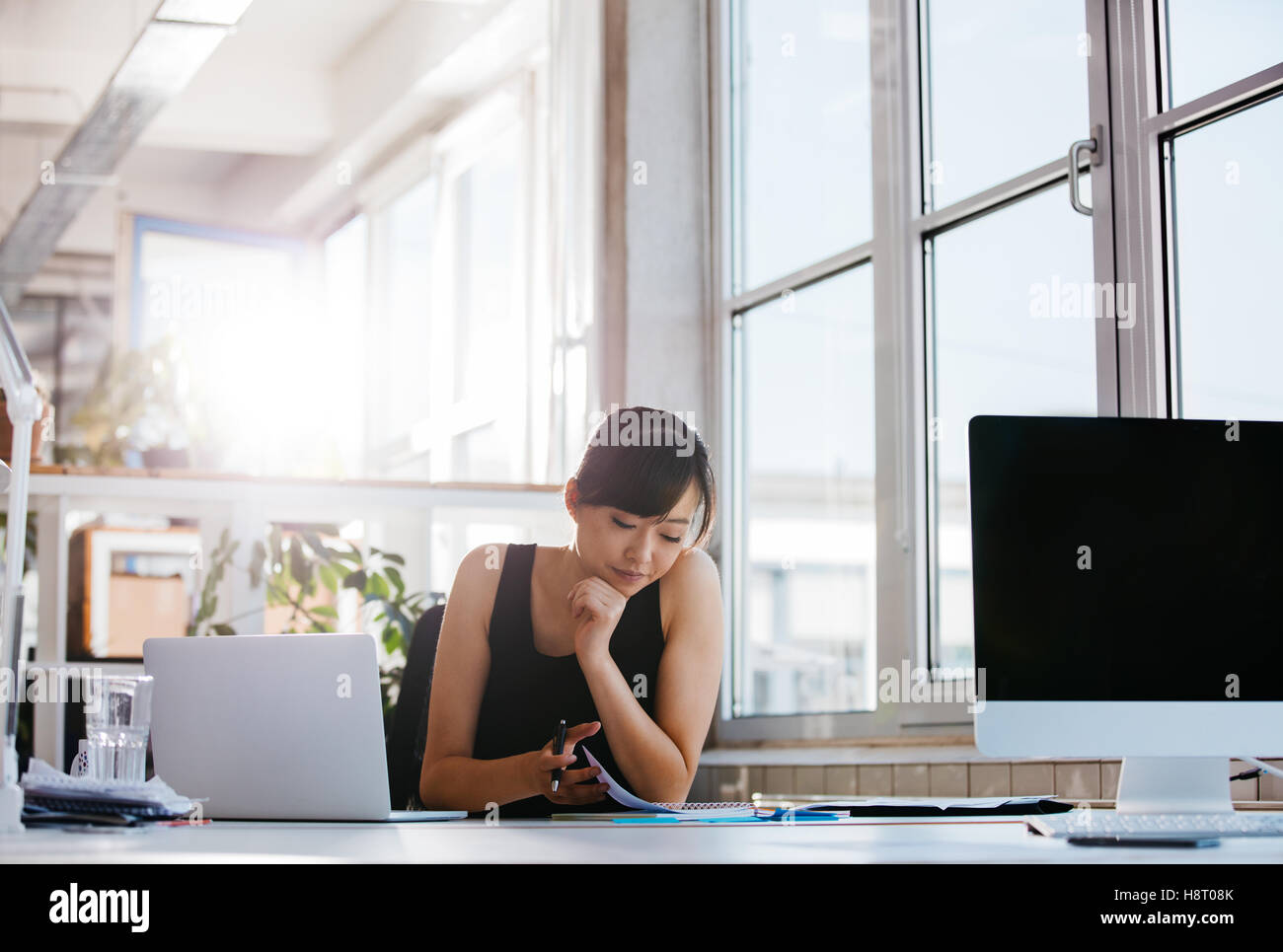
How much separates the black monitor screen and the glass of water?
966mm

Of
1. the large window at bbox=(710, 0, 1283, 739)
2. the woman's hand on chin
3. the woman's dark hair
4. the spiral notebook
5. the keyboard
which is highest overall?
the large window at bbox=(710, 0, 1283, 739)

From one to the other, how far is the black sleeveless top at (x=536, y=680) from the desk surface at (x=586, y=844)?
24.8 inches

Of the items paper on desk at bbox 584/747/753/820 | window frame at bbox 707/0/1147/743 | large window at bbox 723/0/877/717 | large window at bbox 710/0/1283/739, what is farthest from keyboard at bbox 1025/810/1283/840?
large window at bbox 723/0/877/717

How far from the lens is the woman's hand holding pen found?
1923 millimetres

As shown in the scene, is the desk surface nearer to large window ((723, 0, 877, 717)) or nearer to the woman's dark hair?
the woman's dark hair

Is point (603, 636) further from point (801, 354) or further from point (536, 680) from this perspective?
point (801, 354)

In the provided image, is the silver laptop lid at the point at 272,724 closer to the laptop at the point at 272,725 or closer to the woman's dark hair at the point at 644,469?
the laptop at the point at 272,725

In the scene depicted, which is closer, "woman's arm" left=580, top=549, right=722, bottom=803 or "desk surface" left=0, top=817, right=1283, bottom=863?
"desk surface" left=0, top=817, right=1283, bottom=863

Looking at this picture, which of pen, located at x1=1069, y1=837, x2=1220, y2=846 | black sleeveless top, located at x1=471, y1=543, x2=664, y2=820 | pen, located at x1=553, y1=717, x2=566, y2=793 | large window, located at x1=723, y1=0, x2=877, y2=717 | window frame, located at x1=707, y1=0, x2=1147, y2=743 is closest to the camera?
pen, located at x1=1069, y1=837, x2=1220, y2=846

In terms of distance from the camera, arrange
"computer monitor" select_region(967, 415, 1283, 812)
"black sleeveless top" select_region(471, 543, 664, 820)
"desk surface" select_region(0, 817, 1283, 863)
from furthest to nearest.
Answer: "black sleeveless top" select_region(471, 543, 664, 820) < "computer monitor" select_region(967, 415, 1283, 812) < "desk surface" select_region(0, 817, 1283, 863)

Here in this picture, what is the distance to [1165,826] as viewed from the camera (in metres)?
1.42

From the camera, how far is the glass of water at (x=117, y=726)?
1627 mm

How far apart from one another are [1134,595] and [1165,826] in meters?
0.31
